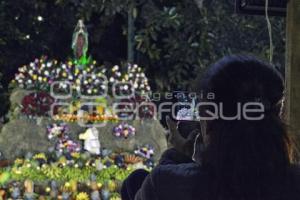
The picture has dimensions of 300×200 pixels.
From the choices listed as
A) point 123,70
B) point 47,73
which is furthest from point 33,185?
point 123,70

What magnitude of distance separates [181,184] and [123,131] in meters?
5.49

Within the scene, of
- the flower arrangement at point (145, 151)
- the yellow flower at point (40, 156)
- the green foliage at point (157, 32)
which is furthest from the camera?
the green foliage at point (157, 32)

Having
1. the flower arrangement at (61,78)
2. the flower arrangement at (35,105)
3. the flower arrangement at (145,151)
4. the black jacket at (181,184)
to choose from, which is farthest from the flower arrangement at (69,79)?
the black jacket at (181,184)

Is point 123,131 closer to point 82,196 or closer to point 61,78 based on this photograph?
point 61,78

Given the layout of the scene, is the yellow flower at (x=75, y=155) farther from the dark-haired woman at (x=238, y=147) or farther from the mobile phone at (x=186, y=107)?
the dark-haired woman at (x=238, y=147)

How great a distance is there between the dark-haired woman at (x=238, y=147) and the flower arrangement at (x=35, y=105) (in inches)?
218

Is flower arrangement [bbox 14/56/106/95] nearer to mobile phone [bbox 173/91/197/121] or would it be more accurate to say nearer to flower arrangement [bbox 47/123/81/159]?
flower arrangement [bbox 47/123/81/159]

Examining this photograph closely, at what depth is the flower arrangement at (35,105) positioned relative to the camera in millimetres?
6730

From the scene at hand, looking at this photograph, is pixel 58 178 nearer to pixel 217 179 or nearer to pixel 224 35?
pixel 224 35

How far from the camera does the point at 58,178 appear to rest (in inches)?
236

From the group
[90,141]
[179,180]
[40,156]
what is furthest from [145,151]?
[179,180]

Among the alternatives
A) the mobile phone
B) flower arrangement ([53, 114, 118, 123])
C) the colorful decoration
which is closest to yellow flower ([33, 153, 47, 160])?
flower arrangement ([53, 114, 118, 123])

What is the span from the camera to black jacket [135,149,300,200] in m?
1.28

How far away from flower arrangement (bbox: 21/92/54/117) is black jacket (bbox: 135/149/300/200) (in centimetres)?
550
